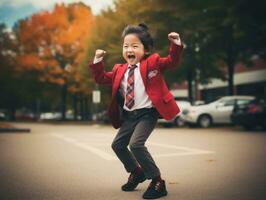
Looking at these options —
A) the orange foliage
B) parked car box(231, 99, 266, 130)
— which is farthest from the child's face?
the orange foliage

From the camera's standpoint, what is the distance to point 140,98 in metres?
4.43

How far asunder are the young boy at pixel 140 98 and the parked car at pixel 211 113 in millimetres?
15187

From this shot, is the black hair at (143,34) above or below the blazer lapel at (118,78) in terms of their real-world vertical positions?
above

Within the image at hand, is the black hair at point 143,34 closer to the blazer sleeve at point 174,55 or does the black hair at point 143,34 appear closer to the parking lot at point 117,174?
the blazer sleeve at point 174,55

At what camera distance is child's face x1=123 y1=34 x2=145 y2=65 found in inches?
175

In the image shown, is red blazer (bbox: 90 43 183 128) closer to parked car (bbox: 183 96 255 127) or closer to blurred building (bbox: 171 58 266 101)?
parked car (bbox: 183 96 255 127)

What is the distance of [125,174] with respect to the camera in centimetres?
595

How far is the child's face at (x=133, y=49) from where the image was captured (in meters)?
4.43

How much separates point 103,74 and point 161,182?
135 centimetres

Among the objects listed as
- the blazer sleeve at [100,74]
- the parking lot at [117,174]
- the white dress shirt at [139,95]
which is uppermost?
the blazer sleeve at [100,74]

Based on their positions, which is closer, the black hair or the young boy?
the young boy

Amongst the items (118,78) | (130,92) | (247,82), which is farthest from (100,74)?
(247,82)

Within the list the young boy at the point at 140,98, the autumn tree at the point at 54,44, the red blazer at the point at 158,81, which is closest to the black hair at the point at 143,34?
the young boy at the point at 140,98

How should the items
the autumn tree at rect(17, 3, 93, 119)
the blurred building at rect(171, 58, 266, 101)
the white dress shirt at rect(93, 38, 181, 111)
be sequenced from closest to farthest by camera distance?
the white dress shirt at rect(93, 38, 181, 111) < the blurred building at rect(171, 58, 266, 101) < the autumn tree at rect(17, 3, 93, 119)
